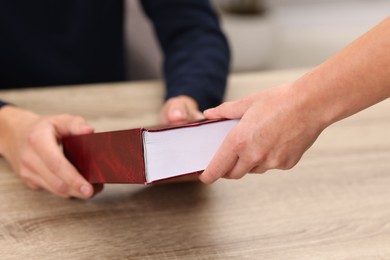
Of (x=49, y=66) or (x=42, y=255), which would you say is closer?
(x=42, y=255)

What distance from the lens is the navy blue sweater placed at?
1.18m

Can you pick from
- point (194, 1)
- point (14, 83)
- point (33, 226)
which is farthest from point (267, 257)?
point (14, 83)

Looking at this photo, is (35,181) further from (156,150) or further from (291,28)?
(291,28)

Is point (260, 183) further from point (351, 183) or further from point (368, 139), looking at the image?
point (368, 139)

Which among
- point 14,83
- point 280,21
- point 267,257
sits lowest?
point 280,21

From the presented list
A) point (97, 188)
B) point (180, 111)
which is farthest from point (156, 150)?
point (180, 111)

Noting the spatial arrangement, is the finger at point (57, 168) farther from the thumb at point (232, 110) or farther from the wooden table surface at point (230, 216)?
the thumb at point (232, 110)

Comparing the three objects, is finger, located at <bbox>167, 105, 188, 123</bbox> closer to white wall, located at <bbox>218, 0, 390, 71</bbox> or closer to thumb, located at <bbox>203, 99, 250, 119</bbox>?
thumb, located at <bbox>203, 99, 250, 119</bbox>

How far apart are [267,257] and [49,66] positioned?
79 centimetres

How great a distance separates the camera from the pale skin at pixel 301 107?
0.58 meters

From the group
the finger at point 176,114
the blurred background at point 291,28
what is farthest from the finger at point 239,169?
the blurred background at point 291,28

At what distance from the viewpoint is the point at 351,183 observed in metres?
0.85

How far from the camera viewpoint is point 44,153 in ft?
2.57

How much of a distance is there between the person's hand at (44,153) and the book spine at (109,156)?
16 millimetres
